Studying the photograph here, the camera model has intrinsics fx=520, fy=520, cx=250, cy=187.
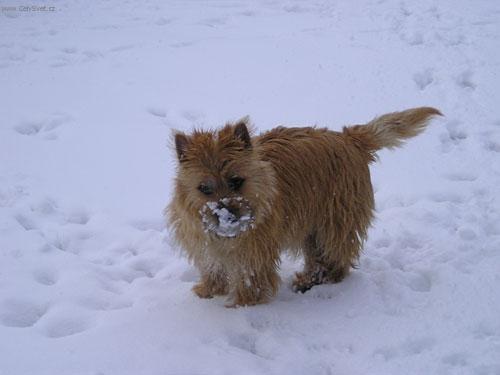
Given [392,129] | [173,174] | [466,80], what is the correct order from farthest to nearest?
[466,80], [173,174], [392,129]

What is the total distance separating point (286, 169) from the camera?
3658 millimetres

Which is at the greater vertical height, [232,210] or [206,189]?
[206,189]

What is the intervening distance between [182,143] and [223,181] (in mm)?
379

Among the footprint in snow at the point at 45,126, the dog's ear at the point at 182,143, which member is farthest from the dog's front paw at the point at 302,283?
the footprint in snow at the point at 45,126

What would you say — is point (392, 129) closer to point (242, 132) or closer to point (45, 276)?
point (242, 132)

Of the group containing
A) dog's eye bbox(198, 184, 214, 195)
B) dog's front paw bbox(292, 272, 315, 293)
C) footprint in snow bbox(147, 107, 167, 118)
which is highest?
dog's eye bbox(198, 184, 214, 195)

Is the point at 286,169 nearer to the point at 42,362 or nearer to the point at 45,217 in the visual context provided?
the point at 42,362

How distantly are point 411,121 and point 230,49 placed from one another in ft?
15.0

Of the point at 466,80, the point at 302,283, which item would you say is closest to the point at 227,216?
the point at 302,283

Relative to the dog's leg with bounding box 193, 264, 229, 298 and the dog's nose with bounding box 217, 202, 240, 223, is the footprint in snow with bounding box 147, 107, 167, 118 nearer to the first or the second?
the dog's leg with bounding box 193, 264, 229, 298

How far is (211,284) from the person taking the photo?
3789 millimetres

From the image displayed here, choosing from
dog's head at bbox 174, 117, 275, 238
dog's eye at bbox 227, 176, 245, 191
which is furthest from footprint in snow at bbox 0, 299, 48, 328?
dog's eye at bbox 227, 176, 245, 191

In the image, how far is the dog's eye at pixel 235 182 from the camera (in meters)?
3.24

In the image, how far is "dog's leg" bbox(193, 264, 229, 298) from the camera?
12.2 feet
